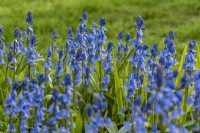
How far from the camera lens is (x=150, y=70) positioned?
5.11m

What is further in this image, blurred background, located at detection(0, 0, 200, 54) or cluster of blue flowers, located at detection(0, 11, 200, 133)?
blurred background, located at detection(0, 0, 200, 54)

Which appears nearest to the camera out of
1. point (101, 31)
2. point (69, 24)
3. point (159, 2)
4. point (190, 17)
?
point (101, 31)

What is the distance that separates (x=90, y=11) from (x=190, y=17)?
256 centimetres

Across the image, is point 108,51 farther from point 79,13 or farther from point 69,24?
point 79,13

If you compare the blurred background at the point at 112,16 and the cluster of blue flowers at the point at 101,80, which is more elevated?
the blurred background at the point at 112,16

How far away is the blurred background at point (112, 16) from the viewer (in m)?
10.7

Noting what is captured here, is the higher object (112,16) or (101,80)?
(112,16)

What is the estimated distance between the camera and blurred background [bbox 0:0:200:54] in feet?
35.1

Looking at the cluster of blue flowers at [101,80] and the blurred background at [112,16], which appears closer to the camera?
the cluster of blue flowers at [101,80]

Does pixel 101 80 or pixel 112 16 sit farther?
pixel 112 16

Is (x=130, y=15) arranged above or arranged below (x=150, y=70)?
above

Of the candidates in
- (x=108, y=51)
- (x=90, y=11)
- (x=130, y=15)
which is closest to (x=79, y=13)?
(x=90, y=11)

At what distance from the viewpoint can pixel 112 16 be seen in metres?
12.4

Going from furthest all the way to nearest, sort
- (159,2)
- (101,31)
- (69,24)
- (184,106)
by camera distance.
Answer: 1. (159,2)
2. (69,24)
3. (101,31)
4. (184,106)
